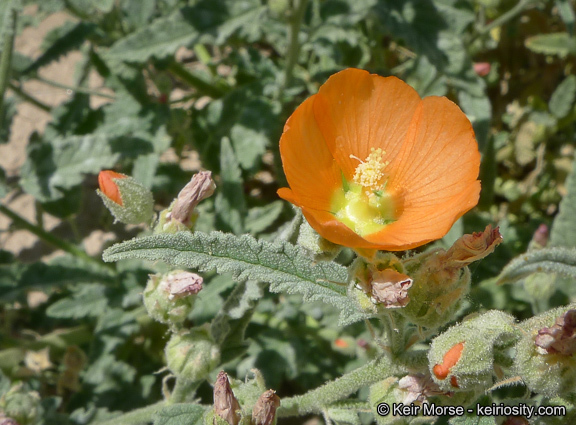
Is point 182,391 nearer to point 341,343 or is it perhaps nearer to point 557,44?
point 341,343

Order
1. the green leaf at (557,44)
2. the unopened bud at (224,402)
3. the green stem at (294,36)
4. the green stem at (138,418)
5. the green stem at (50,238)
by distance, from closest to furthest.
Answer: the unopened bud at (224,402), the green stem at (138,418), the green stem at (294,36), the green stem at (50,238), the green leaf at (557,44)

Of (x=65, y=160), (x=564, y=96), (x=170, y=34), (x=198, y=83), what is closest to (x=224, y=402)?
(x=65, y=160)

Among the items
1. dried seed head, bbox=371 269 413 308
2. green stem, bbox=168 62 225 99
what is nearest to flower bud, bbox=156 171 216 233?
dried seed head, bbox=371 269 413 308

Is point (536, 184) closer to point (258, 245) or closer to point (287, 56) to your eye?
point (287, 56)

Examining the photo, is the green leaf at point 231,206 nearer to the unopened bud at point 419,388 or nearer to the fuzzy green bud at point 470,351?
the unopened bud at point 419,388

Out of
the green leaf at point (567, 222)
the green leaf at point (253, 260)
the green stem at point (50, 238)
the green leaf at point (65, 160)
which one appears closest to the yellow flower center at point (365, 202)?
the green leaf at point (253, 260)

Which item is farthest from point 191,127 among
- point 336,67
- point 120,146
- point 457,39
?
point 457,39

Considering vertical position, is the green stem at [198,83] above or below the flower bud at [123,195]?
below

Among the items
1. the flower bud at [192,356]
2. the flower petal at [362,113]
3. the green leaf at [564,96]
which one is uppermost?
the flower petal at [362,113]
